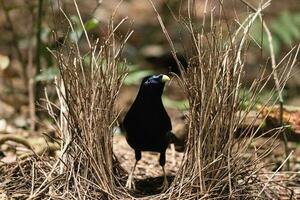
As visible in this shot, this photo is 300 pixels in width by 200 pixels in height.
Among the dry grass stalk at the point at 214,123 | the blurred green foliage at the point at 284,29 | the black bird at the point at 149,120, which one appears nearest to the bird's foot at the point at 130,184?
the black bird at the point at 149,120

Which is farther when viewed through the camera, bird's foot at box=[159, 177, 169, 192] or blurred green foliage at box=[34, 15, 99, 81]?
blurred green foliage at box=[34, 15, 99, 81]

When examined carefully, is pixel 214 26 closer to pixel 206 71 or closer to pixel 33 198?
pixel 206 71

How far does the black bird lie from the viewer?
4.10 m

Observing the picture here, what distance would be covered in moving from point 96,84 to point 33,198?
647 mm

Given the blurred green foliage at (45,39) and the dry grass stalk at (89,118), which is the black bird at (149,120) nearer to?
the dry grass stalk at (89,118)

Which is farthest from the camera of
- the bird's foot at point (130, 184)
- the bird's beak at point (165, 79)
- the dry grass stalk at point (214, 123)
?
the bird's foot at point (130, 184)

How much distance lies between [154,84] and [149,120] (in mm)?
194

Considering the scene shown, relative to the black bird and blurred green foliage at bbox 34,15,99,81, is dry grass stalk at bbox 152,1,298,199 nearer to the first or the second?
the black bird

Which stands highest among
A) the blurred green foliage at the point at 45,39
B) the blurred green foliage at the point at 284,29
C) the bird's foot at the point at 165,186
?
the blurred green foliage at the point at 284,29

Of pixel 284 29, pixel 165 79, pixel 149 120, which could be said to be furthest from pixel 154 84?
pixel 284 29

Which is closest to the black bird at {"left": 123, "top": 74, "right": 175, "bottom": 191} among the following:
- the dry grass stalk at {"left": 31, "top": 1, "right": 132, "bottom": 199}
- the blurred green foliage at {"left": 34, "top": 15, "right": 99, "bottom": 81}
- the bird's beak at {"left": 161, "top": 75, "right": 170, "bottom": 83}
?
the bird's beak at {"left": 161, "top": 75, "right": 170, "bottom": 83}

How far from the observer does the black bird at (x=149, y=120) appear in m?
4.10

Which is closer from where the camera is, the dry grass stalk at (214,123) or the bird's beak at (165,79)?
the dry grass stalk at (214,123)

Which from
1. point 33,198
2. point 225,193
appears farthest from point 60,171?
point 225,193
